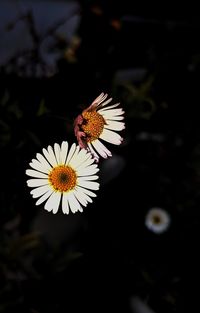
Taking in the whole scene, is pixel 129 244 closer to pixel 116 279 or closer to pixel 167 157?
pixel 116 279

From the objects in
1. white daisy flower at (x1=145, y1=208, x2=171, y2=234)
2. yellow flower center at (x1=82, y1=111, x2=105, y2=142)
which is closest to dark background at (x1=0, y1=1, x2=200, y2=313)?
white daisy flower at (x1=145, y1=208, x2=171, y2=234)

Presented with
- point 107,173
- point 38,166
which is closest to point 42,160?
point 38,166

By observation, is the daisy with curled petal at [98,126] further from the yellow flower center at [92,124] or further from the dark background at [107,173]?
the dark background at [107,173]

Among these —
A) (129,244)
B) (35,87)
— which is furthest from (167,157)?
(35,87)

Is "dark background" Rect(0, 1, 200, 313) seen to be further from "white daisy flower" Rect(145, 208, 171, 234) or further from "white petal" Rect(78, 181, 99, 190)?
"white petal" Rect(78, 181, 99, 190)

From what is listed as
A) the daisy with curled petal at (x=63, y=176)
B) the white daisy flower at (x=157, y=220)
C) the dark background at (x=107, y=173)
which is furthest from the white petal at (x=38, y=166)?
the white daisy flower at (x=157, y=220)

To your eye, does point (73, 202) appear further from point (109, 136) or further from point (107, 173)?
point (107, 173)

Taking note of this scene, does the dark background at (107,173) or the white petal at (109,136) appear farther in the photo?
the dark background at (107,173)
